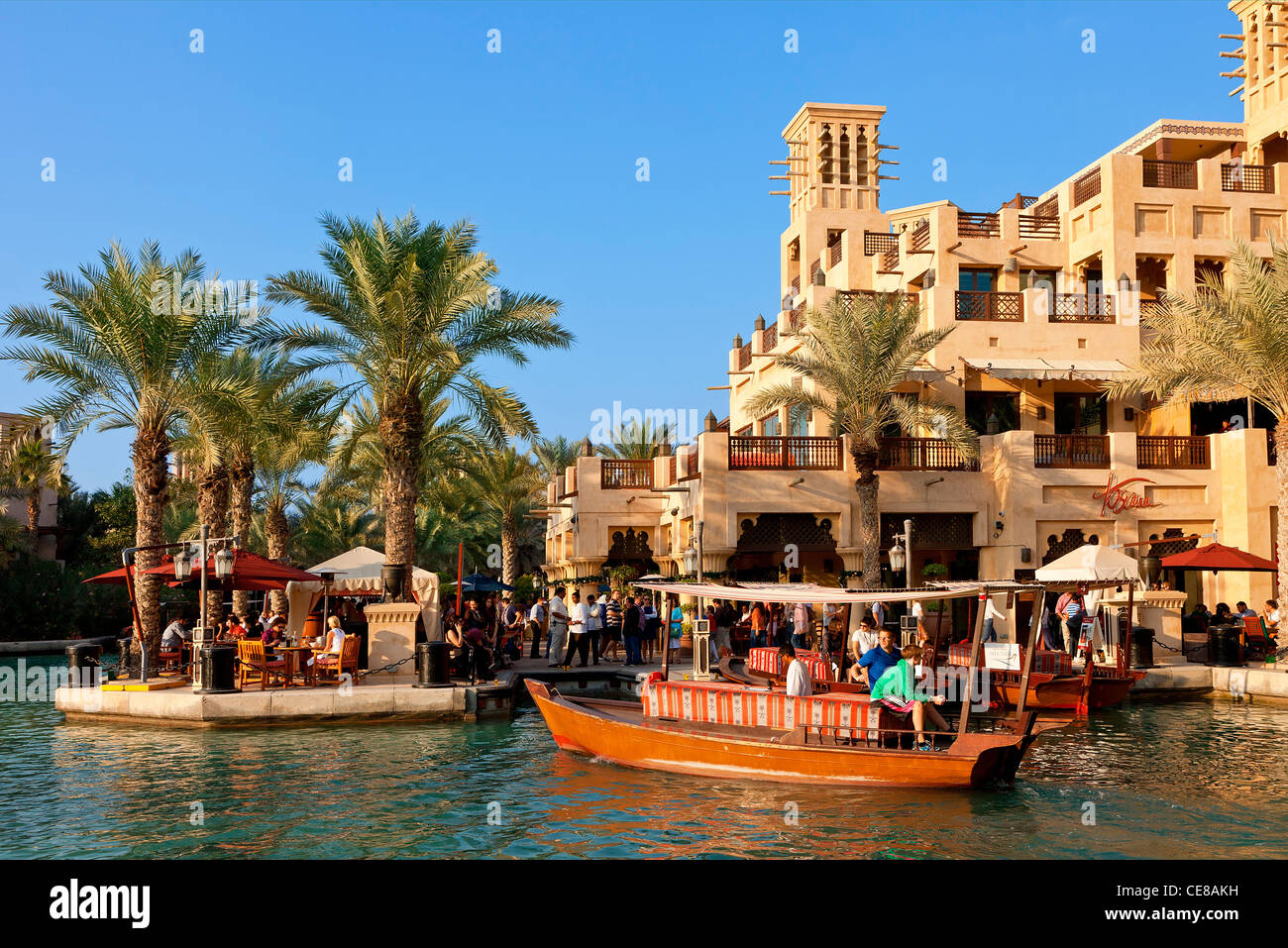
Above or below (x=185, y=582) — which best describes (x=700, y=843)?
below

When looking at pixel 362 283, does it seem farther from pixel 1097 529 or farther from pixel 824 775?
pixel 1097 529

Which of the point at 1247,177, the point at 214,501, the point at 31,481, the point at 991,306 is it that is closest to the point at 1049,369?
the point at 991,306

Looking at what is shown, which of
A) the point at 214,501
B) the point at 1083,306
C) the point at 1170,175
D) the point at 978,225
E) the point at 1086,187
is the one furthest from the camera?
the point at 1086,187

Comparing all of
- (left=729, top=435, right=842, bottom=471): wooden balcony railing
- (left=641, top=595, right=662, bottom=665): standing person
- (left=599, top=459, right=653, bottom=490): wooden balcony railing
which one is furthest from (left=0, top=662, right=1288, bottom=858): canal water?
(left=599, top=459, right=653, bottom=490): wooden balcony railing

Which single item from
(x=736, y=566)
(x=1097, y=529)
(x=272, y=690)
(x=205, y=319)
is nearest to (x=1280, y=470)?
(x=1097, y=529)

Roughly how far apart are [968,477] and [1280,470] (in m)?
8.24

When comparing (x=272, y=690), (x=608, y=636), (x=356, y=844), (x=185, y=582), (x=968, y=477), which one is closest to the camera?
(x=356, y=844)

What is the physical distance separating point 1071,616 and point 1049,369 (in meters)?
9.12

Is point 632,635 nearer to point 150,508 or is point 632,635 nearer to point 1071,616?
point 1071,616

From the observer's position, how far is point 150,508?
2245 centimetres

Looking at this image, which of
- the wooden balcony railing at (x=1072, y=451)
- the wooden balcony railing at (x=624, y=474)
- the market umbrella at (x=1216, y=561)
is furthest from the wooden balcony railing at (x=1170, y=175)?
the wooden balcony railing at (x=624, y=474)

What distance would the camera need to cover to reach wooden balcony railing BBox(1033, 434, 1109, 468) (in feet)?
99.9

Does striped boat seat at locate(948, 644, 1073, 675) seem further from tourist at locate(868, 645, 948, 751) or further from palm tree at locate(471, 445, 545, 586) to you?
palm tree at locate(471, 445, 545, 586)

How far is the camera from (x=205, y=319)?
22.3 meters
